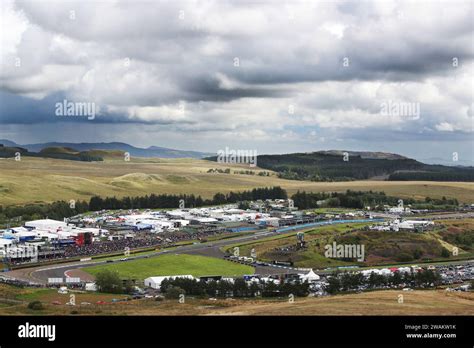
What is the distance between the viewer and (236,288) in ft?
113

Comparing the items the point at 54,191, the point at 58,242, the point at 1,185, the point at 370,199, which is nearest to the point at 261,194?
the point at 370,199

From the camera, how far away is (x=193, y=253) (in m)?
51.8

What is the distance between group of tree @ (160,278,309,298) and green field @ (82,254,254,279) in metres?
7.84

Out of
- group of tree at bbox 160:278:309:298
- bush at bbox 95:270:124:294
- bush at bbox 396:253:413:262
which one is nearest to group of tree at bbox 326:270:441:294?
group of tree at bbox 160:278:309:298

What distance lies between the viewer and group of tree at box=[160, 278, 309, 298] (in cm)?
3409

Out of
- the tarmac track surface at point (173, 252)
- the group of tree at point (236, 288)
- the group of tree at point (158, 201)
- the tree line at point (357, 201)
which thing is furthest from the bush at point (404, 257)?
the group of tree at point (158, 201)

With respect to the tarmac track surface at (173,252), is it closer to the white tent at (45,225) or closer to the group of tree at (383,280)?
the group of tree at (383,280)

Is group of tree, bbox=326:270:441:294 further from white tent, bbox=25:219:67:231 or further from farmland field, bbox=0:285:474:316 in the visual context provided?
white tent, bbox=25:219:67:231

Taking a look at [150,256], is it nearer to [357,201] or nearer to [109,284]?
[109,284]

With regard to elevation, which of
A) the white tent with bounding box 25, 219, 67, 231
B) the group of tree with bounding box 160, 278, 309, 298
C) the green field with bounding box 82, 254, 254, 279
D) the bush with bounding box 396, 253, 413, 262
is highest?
the white tent with bounding box 25, 219, 67, 231

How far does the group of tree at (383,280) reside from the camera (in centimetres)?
3662

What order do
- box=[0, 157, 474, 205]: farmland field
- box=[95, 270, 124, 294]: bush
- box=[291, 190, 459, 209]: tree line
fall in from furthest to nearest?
box=[0, 157, 474, 205]: farmland field
box=[291, 190, 459, 209]: tree line
box=[95, 270, 124, 294]: bush
